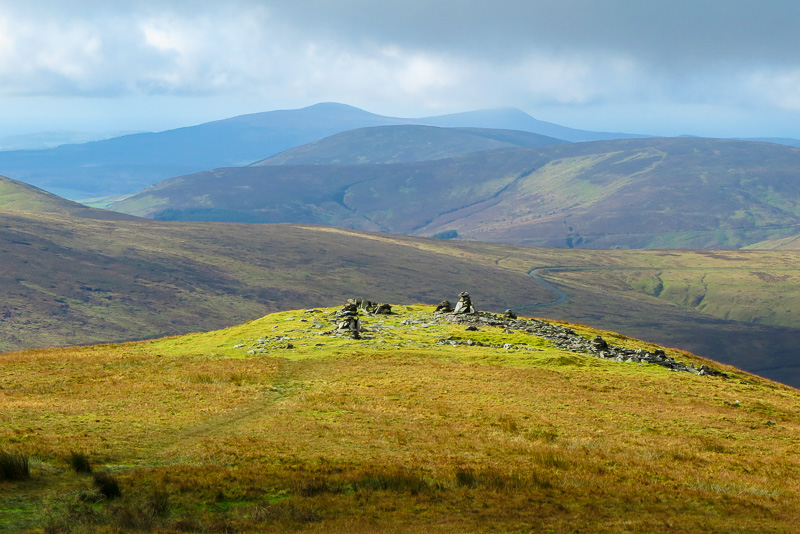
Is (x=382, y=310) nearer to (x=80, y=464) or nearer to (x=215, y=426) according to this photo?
(x=215, y=426)

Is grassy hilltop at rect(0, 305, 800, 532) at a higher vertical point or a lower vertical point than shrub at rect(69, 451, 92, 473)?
lower

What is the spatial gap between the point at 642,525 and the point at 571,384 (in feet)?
78.7

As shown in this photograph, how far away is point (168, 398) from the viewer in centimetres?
3541

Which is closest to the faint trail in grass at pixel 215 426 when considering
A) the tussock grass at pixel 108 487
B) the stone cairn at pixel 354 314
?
the tussock grass at pixel 108 487

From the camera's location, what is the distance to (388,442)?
1078 inches

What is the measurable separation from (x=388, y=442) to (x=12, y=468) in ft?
41.3

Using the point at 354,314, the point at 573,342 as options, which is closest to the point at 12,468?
the point at 354,314

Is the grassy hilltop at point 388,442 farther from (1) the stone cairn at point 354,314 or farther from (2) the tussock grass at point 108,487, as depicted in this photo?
(1) the stone cairn at point 354,314

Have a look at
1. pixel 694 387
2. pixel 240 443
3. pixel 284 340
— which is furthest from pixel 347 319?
pixel 240 443

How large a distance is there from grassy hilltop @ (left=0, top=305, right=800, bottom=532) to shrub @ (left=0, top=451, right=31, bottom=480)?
348 millimetres

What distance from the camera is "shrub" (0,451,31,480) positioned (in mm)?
19953

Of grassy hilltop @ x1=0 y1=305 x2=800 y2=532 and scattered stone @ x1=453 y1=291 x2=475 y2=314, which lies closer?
grassy hilltop @ x1=0 y1=305 x2=800 y2=532

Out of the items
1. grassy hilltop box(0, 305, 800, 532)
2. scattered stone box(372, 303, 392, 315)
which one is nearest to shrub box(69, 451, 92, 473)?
grassy hilltop box(0, 305, 800, 532)

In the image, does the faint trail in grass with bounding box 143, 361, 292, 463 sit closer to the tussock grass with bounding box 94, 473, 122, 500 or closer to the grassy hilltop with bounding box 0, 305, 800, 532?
the grassy hilltop with bounding box 0, 305, 800, 532
